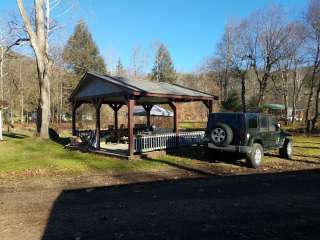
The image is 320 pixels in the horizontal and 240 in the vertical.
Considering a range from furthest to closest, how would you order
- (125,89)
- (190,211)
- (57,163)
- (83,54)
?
1. (83,54)
2. (125,89)
3. (57,163)
4. (190,211)

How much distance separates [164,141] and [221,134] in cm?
512

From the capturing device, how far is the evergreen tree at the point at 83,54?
6153 centimetres

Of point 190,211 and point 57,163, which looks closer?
point 190,211

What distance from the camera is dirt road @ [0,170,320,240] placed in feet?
20.0

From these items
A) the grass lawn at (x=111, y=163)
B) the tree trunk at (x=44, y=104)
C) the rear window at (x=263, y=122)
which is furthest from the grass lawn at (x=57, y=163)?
the rear window at (x=263, y=122)

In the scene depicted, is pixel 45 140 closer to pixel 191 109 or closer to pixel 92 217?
pixel 92 217

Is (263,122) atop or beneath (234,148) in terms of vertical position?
atop

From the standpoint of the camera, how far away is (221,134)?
14.2 metres

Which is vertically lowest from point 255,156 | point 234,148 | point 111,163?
point 111,163

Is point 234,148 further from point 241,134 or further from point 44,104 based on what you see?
point 44,104

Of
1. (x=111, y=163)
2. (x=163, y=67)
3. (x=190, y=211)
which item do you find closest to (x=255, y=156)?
(x=111, y=163)

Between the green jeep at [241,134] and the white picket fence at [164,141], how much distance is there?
12.3 feet

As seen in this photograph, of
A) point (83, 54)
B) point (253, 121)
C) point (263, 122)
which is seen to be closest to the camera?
point (253, 121)

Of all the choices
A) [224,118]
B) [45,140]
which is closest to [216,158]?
[224,118]
